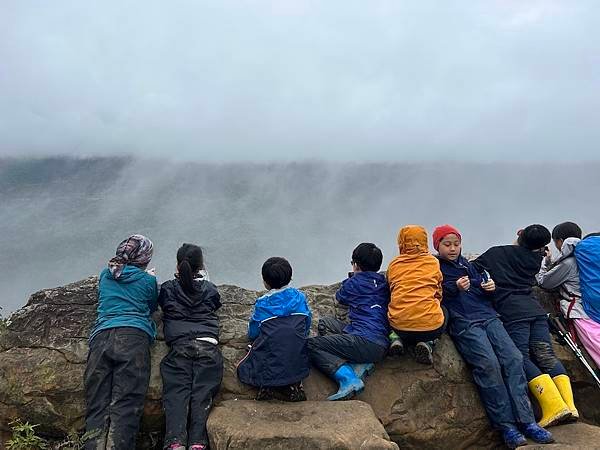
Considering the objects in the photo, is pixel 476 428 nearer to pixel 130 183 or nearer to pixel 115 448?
pixel 115 448

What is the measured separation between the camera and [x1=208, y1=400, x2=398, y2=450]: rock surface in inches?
152

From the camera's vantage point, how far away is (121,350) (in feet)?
14.9

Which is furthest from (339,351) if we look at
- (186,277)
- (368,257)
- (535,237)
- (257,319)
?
(535,237)

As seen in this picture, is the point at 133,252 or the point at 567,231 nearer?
the point at 133,252

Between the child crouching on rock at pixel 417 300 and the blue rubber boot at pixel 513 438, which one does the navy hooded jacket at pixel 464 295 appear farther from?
the blue rubber boot at pixel 513 438

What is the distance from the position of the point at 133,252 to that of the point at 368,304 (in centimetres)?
283

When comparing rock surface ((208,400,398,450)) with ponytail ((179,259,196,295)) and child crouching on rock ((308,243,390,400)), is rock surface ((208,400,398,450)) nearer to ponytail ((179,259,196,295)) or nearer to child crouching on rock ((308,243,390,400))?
child crouching on rock ((308,243,390,400))

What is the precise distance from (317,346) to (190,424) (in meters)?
1.53

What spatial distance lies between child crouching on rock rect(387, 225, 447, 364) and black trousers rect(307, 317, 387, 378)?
0.28m

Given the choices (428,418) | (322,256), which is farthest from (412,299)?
(322,256)

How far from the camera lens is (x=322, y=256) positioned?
73125 mm

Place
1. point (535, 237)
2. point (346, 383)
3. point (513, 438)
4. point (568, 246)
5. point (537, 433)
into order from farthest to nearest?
point (568, 246) < point (535, 237) < point (346, 383) < point (513, 438) < point (537, 433)

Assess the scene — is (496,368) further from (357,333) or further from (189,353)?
(189,353)

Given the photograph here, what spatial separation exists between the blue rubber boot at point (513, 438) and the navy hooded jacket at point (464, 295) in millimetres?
1246
